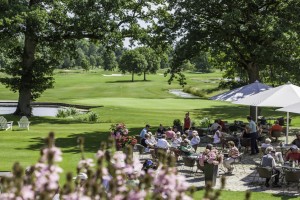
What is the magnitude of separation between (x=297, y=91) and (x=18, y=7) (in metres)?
21.9

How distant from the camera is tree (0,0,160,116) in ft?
113

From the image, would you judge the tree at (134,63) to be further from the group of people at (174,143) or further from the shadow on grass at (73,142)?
the group of people at (174,143)

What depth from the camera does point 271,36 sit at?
29188 mm

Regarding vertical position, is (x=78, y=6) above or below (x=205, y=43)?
above

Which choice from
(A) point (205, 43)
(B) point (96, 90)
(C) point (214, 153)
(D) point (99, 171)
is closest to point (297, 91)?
(C) point (214, 153)

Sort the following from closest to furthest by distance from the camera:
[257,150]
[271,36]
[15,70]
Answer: [257,150], [271,36], [15,70]

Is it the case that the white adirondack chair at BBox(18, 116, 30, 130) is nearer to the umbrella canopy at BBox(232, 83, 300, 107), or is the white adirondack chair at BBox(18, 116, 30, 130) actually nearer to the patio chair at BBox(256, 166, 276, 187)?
the umbrella canopy at BBox(232, 83, 300, 107)

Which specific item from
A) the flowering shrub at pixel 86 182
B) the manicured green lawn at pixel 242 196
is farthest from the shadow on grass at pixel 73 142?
the flowering shrub at pixel 86 182

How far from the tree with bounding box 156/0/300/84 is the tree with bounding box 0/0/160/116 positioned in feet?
14.5

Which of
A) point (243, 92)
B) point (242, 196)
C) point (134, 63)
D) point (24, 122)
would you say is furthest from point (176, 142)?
point (134, 63)

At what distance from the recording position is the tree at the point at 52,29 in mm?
34531

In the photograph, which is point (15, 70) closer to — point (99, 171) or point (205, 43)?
point (205, 43)

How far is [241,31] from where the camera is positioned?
32.1 m

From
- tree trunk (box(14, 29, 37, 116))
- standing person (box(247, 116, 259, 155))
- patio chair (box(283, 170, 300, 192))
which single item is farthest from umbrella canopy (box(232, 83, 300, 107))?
tree trunk (box(14, 29, 37, 116))
